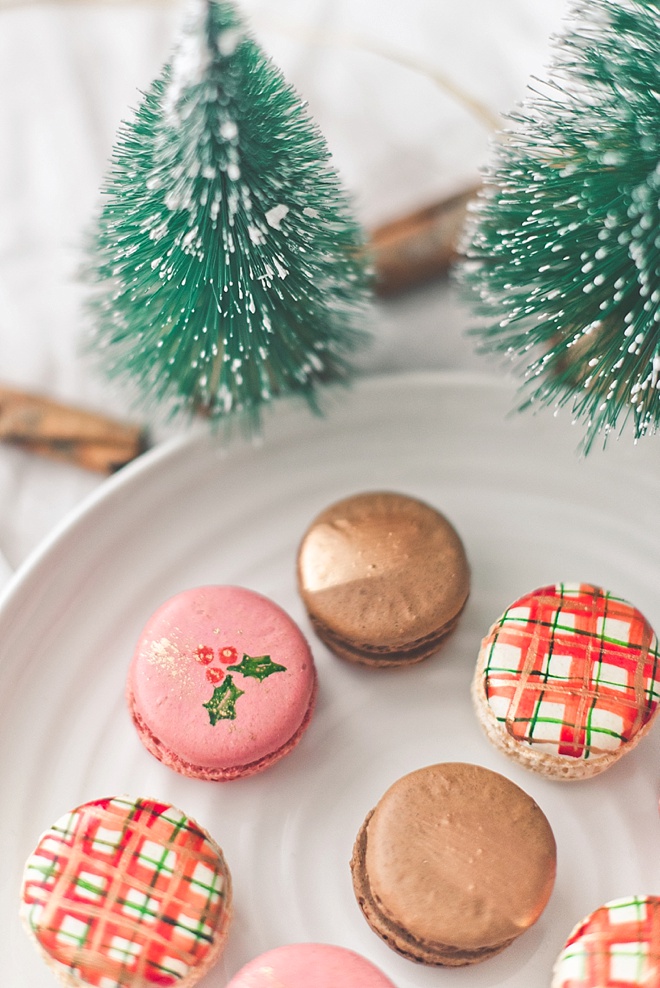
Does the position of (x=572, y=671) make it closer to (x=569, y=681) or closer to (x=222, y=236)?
(x=569, y=681)

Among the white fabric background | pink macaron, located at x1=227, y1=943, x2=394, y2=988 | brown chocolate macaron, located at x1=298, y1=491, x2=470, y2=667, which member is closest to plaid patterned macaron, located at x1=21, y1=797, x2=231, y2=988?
pink macaron, located at x1=227, y1=943, x2=394, y2=988

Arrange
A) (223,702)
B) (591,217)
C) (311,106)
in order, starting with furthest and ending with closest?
(311,106) → (223,702) → (591,217)

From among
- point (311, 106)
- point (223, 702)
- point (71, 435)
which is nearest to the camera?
point (223, 702)

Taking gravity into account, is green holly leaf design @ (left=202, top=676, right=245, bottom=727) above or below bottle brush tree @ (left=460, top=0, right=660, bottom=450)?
below

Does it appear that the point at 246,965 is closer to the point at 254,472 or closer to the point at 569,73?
the point at 254,472

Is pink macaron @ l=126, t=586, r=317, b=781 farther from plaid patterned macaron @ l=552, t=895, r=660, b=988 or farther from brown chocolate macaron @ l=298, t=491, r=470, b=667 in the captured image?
plaid patterned macaron @ l=552, t=895, r=660, b=988

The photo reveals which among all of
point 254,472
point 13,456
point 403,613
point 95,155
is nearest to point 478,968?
point 403,613

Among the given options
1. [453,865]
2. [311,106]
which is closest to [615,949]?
[453,865]
